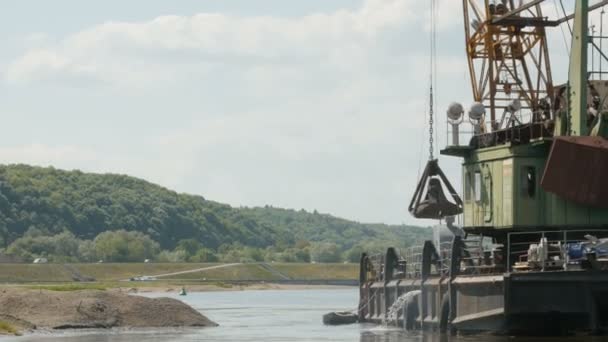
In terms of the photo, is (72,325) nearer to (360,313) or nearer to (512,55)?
(360,313)

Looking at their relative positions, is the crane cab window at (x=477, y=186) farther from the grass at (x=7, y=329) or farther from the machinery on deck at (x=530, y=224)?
the grass at (x=7, y=329)

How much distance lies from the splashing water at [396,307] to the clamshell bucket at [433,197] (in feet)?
12.3

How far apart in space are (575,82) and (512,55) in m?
15.7

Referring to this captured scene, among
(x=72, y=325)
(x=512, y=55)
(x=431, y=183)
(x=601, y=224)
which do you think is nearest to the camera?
(x=601, y=224)

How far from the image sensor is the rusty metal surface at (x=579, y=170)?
4722 centimetres

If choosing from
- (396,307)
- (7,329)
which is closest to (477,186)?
(396,307)

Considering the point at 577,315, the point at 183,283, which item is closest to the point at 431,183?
the point at 577,315

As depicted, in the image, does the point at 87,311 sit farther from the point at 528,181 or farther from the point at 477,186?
the point at 528,181

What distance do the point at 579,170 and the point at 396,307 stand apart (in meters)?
14.8

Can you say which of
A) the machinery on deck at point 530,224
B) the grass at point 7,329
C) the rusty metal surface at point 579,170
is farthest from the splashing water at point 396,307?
the grass at point 7,329

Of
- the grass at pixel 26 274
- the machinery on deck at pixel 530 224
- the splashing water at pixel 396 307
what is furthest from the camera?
the grass at pixel 26 274

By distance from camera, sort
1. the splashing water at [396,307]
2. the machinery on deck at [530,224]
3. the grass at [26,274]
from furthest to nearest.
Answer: the grass at [26,274], the splashing water at [396,307], the machinery on deck at [530,224]

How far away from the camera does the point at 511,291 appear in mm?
44844

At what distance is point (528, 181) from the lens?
49344 millimetres
